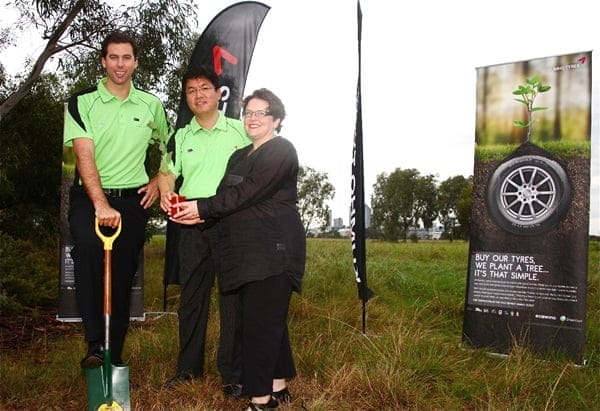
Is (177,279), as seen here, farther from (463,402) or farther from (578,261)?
(578,261)

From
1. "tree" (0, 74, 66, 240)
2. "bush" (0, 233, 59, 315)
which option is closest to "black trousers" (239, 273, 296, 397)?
"bush" (0, 233, 59, 315)

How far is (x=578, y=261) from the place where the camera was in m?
4.68

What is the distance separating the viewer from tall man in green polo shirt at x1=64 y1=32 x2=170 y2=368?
3.44 m

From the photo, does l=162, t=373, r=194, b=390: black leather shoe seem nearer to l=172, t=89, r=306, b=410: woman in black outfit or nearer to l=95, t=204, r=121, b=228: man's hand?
l=172, t=89, r=306, b=410: woman in black outfit

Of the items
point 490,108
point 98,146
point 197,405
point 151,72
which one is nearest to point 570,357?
point 490,108

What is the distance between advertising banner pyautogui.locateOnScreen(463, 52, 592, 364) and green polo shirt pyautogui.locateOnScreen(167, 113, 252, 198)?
2.50m

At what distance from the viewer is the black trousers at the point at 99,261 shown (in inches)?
136

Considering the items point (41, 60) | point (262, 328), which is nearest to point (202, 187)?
point (262, 328)

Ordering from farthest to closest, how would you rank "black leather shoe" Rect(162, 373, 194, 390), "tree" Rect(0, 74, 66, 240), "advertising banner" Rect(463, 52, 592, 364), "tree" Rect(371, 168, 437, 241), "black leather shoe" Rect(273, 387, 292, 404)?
"tree" Rect(371, 168, 437, 241) → "tree" Rect(0, 74, 66, 240) → "advertising banner" Rect(463, 52, 592, 364) → "black leather shoe" Rect(162, 373, 194, 390) → "black leather shoe" Rect(273, 387, 292, 404)

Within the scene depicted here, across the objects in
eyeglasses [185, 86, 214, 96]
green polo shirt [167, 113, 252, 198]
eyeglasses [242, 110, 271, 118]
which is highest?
eyeglasses [185, 86, 214, 96]

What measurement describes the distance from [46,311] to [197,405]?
16.9 feet

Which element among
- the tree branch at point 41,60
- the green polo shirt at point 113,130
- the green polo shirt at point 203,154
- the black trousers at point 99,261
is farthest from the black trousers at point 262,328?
the tree branch at point 41,60

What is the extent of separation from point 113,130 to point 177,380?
5.24ft

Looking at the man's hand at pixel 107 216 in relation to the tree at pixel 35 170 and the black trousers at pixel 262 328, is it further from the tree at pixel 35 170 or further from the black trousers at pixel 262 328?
the tree at pixel 35 170
